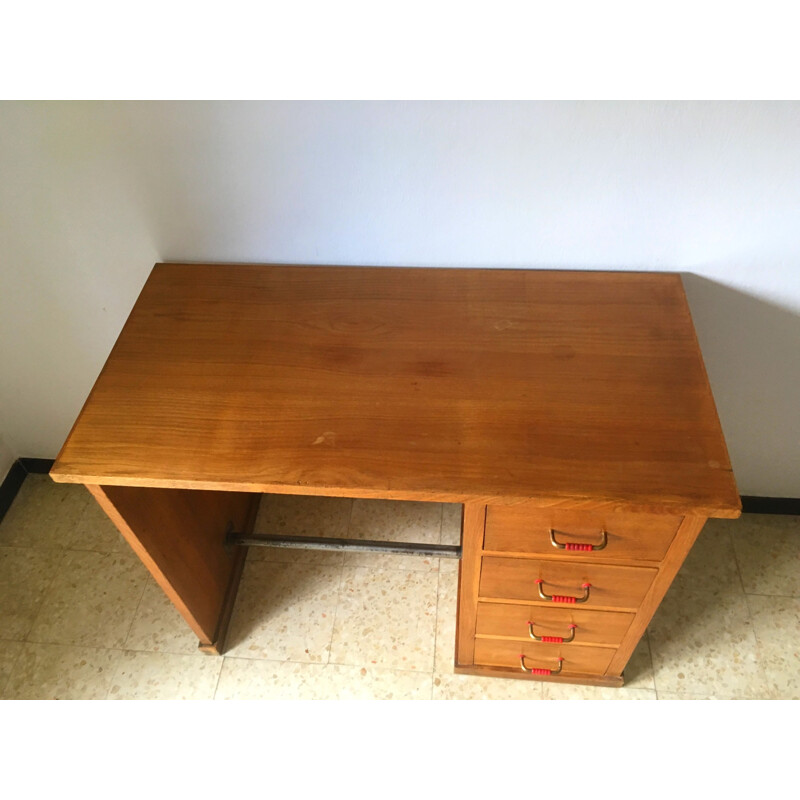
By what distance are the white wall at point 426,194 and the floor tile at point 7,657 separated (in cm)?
88

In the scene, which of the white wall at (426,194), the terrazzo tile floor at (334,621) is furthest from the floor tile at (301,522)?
the white wall at (426,194)

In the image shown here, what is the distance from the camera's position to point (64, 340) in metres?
1.48

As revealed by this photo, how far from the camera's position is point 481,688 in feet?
4.67

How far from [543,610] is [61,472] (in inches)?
35.0

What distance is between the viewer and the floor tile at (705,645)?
1.42 meters

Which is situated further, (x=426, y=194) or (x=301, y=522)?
(x=301, y=522)

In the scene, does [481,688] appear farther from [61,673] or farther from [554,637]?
[61,673]

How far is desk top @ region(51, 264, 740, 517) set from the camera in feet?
2.96

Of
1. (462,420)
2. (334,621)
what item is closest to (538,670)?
(334,621)

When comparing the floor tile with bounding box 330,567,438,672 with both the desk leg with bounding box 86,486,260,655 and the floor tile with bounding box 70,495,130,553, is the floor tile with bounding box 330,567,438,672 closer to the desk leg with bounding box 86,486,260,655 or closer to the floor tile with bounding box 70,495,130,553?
the desk leg with bounding box 86,486,260,655

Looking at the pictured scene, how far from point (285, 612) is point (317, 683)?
0.65 ft

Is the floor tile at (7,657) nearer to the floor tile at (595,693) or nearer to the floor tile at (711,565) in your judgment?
the floor tile at (595,693)

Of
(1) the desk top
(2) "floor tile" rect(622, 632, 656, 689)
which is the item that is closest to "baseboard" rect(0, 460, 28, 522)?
(1) the desk top
